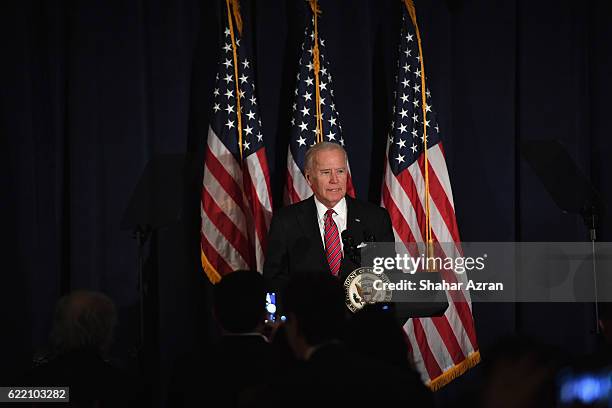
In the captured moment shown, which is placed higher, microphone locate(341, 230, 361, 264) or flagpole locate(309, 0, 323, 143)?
flagpole locate(309, 0, 323, 143)

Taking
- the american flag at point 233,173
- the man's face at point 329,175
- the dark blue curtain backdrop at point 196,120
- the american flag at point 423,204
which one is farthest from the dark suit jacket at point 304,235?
the dark blue curtain backdrop at point 196,120

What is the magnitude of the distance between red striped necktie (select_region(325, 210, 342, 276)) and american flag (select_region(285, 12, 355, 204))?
82 cm

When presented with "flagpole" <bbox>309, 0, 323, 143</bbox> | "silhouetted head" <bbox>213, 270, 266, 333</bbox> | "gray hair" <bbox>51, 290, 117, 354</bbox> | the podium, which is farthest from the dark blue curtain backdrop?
"silhouetted head" <bbox>213, 270, 266, 333</bbox>

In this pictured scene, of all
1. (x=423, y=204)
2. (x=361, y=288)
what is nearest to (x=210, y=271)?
(x=423, y=204)

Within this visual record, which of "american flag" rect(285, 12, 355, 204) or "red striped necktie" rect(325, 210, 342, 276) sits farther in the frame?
"american flag" rect(285, 12, 355, 204)

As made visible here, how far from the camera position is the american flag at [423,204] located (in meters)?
5.20

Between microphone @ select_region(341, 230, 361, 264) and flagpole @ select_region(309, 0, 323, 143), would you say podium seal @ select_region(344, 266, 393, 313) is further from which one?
flagpole @ select_region(309, 0, 323, 143)

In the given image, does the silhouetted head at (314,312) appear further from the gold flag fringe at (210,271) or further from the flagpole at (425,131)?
the flagpole at (425,131)

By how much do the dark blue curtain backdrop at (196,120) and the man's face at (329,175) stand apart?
3.78 ft

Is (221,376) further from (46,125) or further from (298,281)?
(46,125)

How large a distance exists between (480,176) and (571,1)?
134 centimetres

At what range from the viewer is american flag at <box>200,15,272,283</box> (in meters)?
5.07

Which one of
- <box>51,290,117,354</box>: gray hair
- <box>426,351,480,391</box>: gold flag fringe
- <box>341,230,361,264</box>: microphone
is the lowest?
<box>426,351,480,391</box>: gold flag fringe

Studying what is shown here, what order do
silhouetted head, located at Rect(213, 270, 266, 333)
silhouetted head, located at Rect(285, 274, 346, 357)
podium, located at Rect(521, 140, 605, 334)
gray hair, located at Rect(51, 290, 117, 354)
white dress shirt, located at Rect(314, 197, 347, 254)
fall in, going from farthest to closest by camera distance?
podium, located at Rect(521, 140, 605, 334)
white dress shirt, located at Rect(314, 197, 347, 254)
gray hair, located at Rect(51, 290, 117, 354)
silhouetted head, located at Rect(213, 270, 266, 333)
silhouetted head, located at Rect(285, 274, 346, 357)
